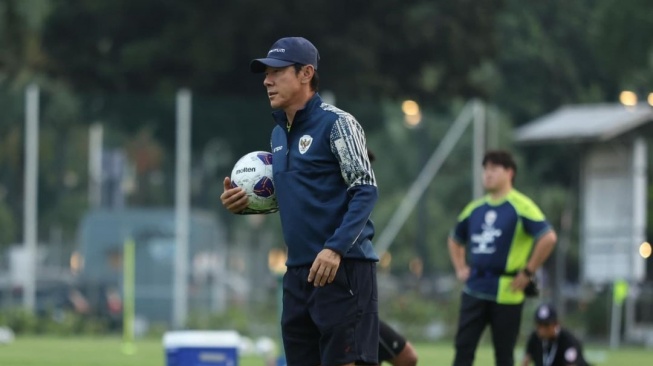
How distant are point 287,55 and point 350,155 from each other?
0.57 meters

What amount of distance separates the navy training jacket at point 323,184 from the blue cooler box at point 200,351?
4.81 metres

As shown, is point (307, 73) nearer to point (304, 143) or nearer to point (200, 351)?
point (304, 143)

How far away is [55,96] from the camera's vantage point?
3150 centimetres

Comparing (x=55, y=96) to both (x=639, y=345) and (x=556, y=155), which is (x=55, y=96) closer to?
(x=639, y=345)

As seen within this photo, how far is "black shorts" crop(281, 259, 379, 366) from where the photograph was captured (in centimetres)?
849

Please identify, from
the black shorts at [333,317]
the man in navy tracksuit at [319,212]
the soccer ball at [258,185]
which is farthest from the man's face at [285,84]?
the black shorts at [333,317]

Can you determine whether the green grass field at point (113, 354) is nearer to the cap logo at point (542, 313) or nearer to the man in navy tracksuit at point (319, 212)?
the cap logo at point (542, 313)

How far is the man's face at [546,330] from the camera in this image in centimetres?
1512

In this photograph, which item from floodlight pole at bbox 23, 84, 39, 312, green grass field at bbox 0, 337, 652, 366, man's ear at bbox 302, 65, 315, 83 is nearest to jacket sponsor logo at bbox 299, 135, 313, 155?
man's ear at bbox 302, 65, 315, 83

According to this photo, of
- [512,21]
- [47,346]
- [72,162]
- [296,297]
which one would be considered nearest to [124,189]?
[72,162]

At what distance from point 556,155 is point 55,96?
2076 cm

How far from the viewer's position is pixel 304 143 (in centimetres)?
859

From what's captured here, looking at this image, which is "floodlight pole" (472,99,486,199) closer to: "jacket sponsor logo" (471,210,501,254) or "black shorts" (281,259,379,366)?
"jacket sponsor logo" (471,210,501,254)

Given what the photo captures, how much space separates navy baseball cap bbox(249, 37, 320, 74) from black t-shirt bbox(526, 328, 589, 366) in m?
6.98
